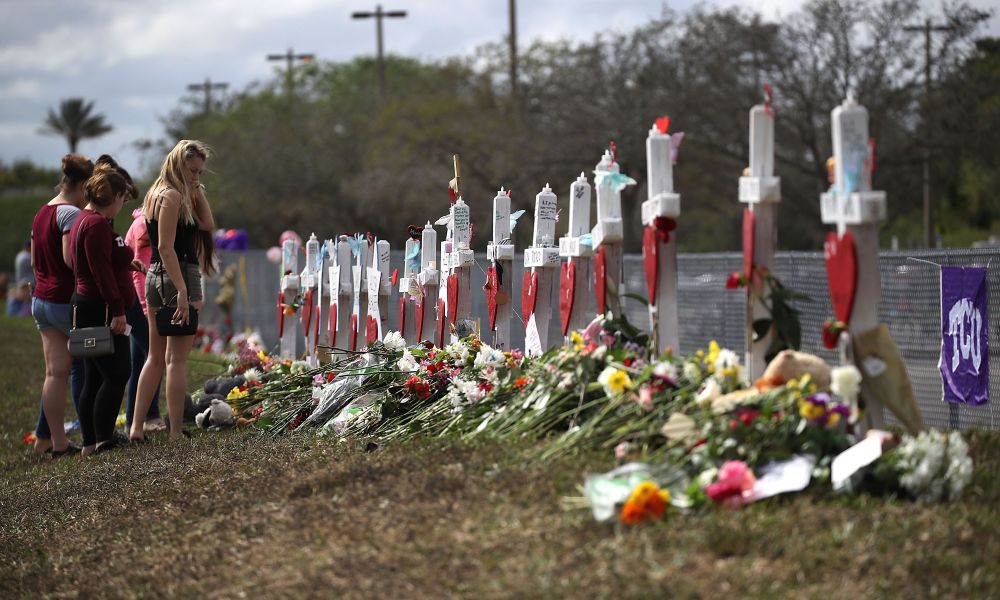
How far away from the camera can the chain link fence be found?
8.52 meters

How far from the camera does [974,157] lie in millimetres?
27219

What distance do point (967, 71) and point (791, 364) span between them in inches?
946

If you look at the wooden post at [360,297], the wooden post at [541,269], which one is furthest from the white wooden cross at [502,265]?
the wooden post at [360,297]

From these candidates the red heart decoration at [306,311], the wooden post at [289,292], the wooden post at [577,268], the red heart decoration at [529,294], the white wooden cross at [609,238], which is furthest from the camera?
the wooden post at [289,292]

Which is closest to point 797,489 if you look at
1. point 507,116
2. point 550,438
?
point 550,438

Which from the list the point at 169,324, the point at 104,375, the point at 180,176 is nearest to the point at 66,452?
the point at 104,375

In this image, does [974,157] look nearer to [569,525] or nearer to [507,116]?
[507,116]

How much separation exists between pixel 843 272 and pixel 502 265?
11.2ft

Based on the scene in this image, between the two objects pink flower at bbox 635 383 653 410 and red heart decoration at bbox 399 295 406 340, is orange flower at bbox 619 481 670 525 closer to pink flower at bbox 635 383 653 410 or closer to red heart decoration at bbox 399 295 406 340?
pink flower at bbox 635 383 653 410

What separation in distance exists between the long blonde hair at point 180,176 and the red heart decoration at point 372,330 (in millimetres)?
1861

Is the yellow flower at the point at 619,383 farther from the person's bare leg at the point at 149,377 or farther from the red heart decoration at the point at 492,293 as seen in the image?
the person's bare leg at the point at 149,377

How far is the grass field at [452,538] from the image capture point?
3.74 meters

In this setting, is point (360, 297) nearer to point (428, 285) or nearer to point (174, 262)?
point (428, 285)

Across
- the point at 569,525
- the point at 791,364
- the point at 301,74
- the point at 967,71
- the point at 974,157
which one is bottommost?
the point at 569,525
